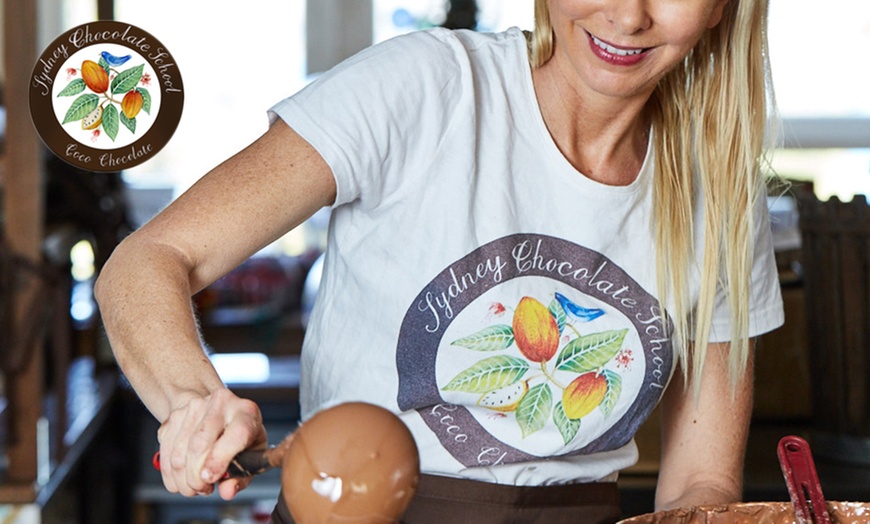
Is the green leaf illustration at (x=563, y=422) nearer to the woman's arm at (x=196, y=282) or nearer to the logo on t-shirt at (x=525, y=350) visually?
the logo on t-shirt at (x=525, y=350)

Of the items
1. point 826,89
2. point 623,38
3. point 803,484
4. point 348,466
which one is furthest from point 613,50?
point 826,89

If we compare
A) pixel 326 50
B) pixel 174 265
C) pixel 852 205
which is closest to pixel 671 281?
pixel 174 265

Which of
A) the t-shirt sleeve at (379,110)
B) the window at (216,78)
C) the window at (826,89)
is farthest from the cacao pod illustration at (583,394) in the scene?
the window at (826,89)

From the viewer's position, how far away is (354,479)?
2.17 ft

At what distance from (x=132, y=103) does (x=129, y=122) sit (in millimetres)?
14

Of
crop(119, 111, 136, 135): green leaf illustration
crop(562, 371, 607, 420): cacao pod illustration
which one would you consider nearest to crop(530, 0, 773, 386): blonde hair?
crop(562, 371, 607, 420): cacao pod illustration

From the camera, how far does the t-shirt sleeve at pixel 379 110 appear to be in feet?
3.22

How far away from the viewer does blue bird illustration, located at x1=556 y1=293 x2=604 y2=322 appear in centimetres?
109

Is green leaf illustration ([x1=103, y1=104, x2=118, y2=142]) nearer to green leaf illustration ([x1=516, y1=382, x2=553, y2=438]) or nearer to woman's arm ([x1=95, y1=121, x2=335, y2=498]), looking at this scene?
woman's arm ([x1=95, y1=121, x2=335, y2=498])

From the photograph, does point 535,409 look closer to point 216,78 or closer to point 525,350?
point 525,350

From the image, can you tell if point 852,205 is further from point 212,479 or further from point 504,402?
point 212,479

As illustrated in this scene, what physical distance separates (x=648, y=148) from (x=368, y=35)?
350 centimetres

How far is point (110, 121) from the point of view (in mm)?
883

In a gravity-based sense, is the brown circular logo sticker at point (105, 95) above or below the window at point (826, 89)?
above
